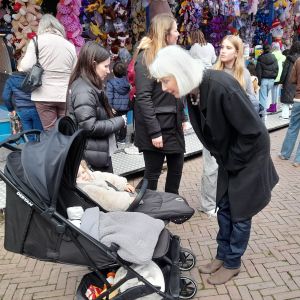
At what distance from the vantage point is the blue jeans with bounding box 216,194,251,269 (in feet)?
8.91

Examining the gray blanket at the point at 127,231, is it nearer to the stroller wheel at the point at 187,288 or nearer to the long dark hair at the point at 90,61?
the stroller wheel at the point at 187,288

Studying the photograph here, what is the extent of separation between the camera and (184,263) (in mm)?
3014

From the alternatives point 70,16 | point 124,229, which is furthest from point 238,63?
point 70,16

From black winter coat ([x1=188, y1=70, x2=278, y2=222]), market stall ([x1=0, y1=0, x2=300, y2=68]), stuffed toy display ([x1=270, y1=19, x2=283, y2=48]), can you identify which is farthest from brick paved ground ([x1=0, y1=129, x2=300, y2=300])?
stuffed toy display ([x1=270, y1=19, x2=283, y2=48])

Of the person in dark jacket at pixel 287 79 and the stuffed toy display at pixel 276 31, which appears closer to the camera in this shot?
the person in dark jacket at pixel 287 79

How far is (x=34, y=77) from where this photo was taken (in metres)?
4.16

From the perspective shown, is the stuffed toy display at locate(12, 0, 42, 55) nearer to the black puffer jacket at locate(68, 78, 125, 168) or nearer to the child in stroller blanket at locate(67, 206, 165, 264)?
the black puffer jacket at locate(68, 78, 125, 168)

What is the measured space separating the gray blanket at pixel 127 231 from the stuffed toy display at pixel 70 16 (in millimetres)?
4319

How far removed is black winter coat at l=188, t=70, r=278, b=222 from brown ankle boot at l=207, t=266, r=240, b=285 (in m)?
0.56

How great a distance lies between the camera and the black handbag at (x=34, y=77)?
415cm

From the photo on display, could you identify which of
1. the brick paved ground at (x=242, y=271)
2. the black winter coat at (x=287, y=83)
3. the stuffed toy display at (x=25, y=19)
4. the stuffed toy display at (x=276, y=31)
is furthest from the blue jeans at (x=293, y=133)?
the stuffed toy display at (x=276, y=31)

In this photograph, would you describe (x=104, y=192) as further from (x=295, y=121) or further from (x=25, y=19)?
(x=295, y=121)

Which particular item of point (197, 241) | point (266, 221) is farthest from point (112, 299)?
point (266, 221)

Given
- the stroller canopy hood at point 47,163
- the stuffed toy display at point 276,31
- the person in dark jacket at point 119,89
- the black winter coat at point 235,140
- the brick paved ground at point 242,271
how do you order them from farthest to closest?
the stuffed toy display at point 276,31
the person in dark jacket at point 119,89
the brick paved ground at point 242,271
the black winter coat at point 235,140
the stroller canopy hood at point 47,163
